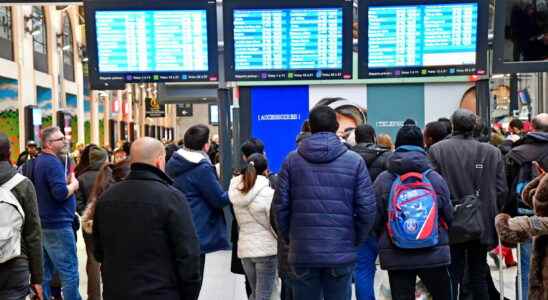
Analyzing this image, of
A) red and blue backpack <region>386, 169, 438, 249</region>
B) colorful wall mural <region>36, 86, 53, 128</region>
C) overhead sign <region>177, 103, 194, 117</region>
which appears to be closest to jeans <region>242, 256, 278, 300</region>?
red and blue backpack <region>386, 169, 438, 249</region>

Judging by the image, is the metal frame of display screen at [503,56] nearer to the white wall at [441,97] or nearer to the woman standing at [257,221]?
the white wall at [441,97]

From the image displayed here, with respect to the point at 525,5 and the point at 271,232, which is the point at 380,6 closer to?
the point at 525,5

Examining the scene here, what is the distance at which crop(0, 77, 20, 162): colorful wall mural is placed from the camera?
73.4ft

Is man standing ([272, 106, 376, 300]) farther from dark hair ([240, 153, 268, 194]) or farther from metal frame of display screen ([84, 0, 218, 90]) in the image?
metal frame of display screen ([84, 0, 218, 90])

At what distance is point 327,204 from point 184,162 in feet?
5.62

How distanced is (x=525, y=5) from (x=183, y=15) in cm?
401

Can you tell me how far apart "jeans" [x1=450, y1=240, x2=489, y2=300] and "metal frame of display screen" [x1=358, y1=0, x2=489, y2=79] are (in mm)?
3734

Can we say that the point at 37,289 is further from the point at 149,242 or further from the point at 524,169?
the point at 524,169

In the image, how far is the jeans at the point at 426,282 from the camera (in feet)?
17.1

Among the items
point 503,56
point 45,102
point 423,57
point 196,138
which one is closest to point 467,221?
point 196,138

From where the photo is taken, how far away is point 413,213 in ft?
16.5

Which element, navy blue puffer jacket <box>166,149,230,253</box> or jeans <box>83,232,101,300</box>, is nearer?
navy blue puffer jacket <box>166,149,230,253</box>

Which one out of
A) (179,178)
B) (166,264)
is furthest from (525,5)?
(166,264)

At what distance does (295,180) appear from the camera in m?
4.90
